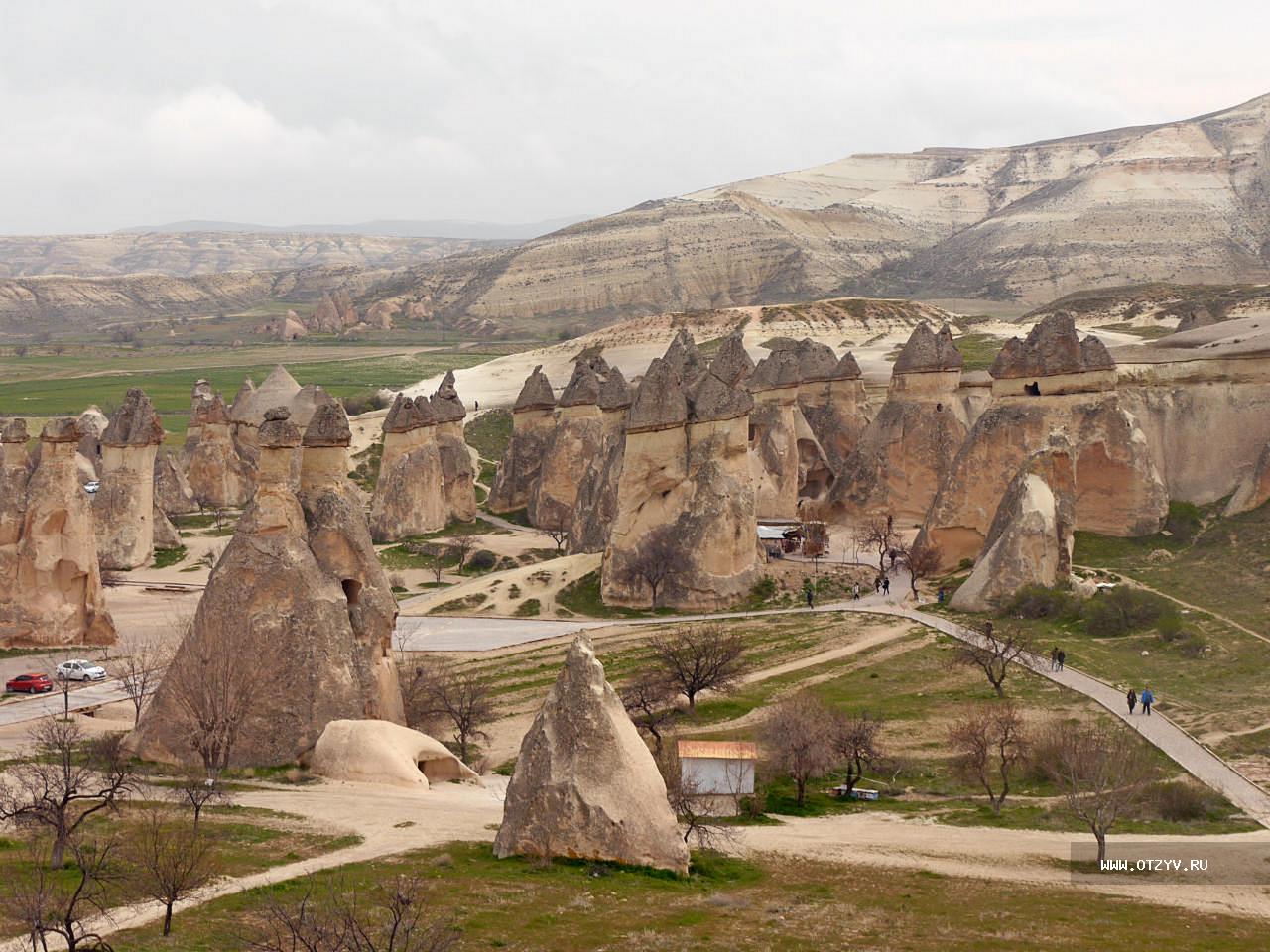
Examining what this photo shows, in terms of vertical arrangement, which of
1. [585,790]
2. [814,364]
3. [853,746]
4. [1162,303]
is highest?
[1162,303]

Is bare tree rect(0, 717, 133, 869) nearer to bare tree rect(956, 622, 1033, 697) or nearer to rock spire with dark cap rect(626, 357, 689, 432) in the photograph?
bare tree rect(956, 622, 1033, 697)

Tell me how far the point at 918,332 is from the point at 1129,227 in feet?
329

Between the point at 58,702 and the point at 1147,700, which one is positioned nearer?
the point at 1147,700

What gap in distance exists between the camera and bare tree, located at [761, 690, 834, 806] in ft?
77.3

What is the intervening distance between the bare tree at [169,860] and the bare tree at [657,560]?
22.1 meters

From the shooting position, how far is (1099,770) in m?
20.5

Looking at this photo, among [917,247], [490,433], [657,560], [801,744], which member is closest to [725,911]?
[801,744]

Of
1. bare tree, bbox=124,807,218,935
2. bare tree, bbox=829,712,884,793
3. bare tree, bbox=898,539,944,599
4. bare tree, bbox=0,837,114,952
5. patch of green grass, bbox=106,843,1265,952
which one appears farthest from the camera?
bare tree, bbox=898,539,944,599

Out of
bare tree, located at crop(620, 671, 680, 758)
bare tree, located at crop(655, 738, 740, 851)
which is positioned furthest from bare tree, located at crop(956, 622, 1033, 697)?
bare tree, located at crop(655, 738, 740, 851)

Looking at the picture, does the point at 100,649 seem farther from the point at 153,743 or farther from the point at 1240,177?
the point at 1240,177

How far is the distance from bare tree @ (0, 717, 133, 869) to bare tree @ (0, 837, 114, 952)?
24cm

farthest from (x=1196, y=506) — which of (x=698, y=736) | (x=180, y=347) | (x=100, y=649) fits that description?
(x=180, y=347)

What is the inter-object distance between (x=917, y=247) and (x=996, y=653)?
150254 mm

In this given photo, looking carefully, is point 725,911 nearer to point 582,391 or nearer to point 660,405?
point 660,405
